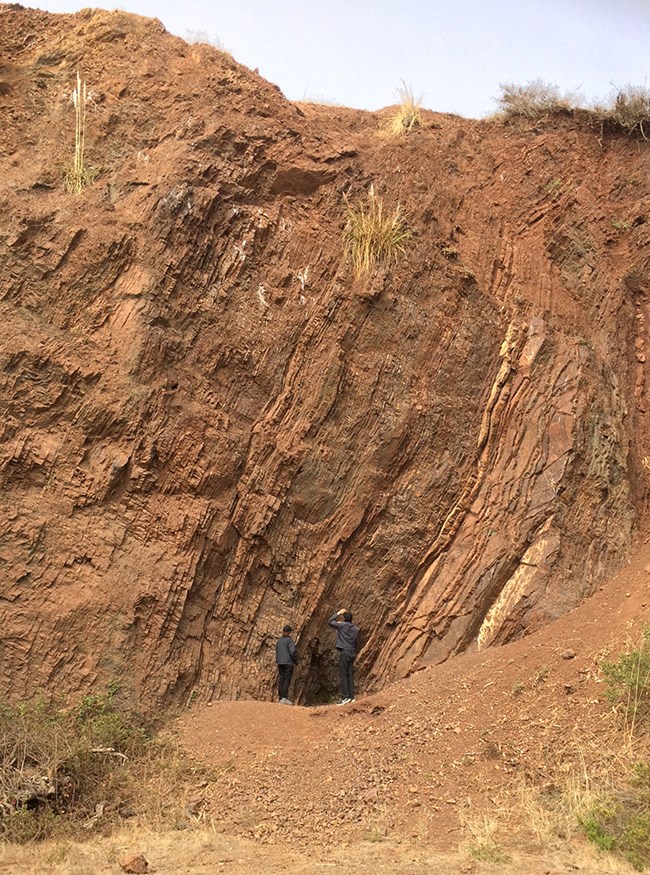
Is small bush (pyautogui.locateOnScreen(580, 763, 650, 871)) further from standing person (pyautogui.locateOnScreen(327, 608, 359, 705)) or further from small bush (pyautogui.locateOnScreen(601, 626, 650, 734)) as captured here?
standing person (pyautogui.locateOnScreen(327, 608, 359, 705))

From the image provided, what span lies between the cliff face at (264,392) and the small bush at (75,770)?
0.51 m

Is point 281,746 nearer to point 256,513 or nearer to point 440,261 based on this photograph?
point 256,513

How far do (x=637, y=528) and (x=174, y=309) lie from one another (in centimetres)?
600

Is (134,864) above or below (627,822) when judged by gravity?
below

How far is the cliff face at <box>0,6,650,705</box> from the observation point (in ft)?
29.0

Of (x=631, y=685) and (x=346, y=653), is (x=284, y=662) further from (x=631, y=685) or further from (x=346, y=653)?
(x=631, y=685)

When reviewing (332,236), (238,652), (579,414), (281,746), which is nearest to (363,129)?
(332,236)

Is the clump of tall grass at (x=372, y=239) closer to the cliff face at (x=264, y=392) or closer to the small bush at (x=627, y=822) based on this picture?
the cliff face at (x=264, y=392)

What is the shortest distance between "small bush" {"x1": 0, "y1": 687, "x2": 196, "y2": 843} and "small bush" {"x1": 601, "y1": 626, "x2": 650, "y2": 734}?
3.68 meters

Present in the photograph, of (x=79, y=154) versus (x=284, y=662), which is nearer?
(x=284, y=662)

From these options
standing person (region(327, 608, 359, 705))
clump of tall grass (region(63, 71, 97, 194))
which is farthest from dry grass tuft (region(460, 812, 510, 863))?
clump of tall grass (region(63, 71, 97, 194))

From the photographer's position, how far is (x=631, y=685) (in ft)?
23.0

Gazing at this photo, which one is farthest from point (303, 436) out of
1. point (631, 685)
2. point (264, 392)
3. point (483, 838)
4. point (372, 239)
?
point (483, 838)

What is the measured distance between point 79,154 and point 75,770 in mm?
7392
